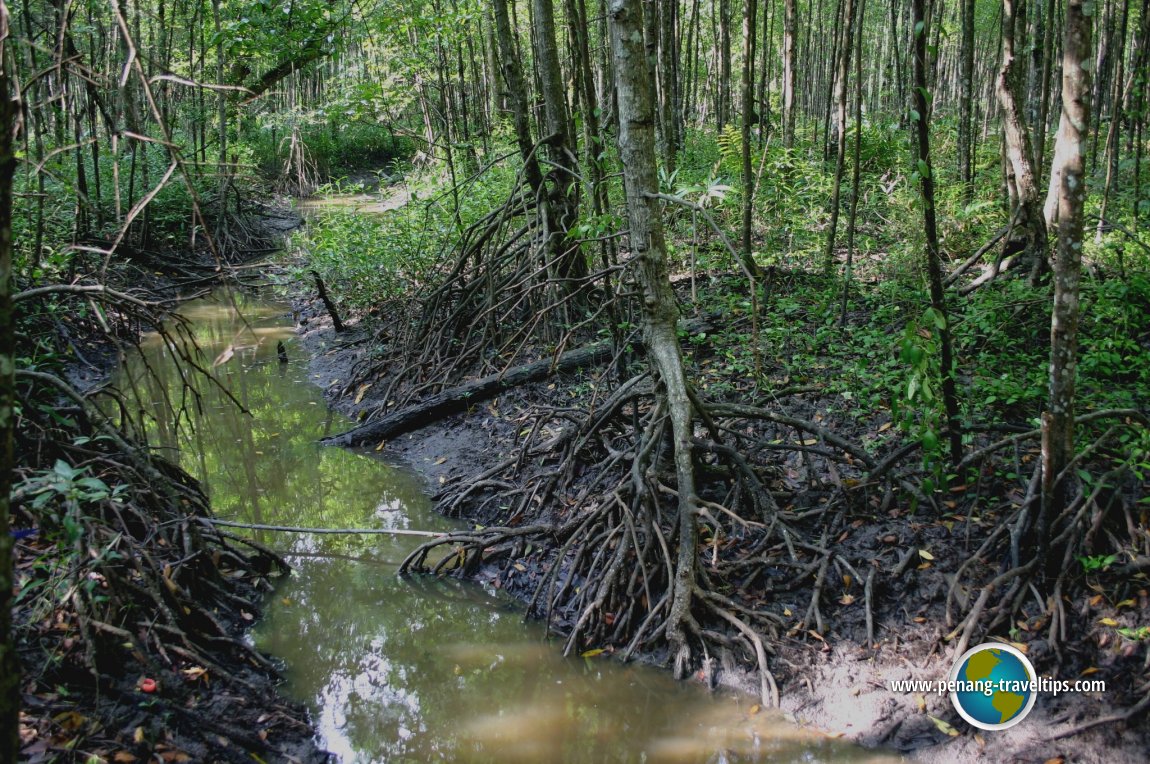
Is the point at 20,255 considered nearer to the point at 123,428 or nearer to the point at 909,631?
the point at 123,428

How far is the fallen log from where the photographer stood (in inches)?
300

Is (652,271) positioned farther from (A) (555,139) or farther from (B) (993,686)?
(A) (555,139)

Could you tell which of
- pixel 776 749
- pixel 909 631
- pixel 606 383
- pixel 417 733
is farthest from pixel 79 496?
pixel 606 383

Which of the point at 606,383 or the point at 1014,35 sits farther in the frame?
the point at 606,383

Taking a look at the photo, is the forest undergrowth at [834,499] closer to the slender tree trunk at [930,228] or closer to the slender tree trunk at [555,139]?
the slender tree trunk at [930,228]

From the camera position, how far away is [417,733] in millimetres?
4121

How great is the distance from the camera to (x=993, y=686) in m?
3.57

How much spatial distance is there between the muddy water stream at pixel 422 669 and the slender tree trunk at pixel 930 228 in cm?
194

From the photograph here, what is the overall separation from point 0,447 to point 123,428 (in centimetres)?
325

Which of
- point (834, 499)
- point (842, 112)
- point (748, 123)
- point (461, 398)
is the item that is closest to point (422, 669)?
point (834, 499)

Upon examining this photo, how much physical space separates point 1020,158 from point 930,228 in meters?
3.01

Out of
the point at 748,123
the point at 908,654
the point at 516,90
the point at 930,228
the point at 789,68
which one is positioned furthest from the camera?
the point at 789,68

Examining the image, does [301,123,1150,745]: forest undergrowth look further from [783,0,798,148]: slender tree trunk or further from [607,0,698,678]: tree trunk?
[783,0,798,148]: slender tree trunk

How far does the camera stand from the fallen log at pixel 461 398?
7.62 metres
